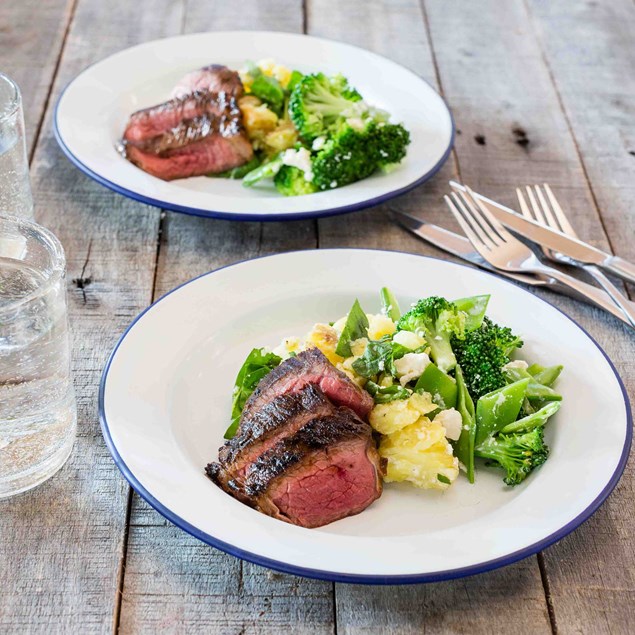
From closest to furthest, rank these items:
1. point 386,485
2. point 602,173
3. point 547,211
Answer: point 386,485, point 547,211, point 602,173

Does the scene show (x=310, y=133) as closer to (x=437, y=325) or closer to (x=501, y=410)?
(x=437, y=325)

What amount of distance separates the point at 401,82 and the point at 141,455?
2.37 metres

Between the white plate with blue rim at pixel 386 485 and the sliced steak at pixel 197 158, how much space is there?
2.43 feet

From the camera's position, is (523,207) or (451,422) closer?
(451,422)

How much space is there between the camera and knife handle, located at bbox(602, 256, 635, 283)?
3008 millimetres

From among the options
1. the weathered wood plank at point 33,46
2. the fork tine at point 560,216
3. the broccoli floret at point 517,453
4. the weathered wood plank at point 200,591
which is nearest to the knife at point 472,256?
the fork tine at point 560,216

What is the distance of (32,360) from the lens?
2.01 meters

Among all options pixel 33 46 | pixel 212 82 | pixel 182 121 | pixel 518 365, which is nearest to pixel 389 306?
pixel 518 365

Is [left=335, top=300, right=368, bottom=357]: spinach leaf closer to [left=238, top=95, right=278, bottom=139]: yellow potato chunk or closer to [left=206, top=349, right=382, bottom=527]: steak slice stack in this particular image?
[left=206, top=349, right=382, bottom=527]: steak slice stack

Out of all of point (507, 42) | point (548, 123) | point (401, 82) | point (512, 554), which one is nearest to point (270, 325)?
point (512, 554)

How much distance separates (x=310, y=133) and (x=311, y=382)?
4.84 ft

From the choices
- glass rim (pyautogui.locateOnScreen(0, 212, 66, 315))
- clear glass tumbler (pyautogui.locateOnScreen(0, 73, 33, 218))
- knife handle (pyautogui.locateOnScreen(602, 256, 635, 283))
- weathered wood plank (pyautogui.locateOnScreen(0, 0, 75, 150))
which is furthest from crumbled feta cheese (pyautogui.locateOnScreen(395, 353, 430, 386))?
weathered wood plank (pyautogui.locateOnScreen(0, 0, 75, 150))

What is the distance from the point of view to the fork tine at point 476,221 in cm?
314

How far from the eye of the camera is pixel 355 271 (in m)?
2.80
